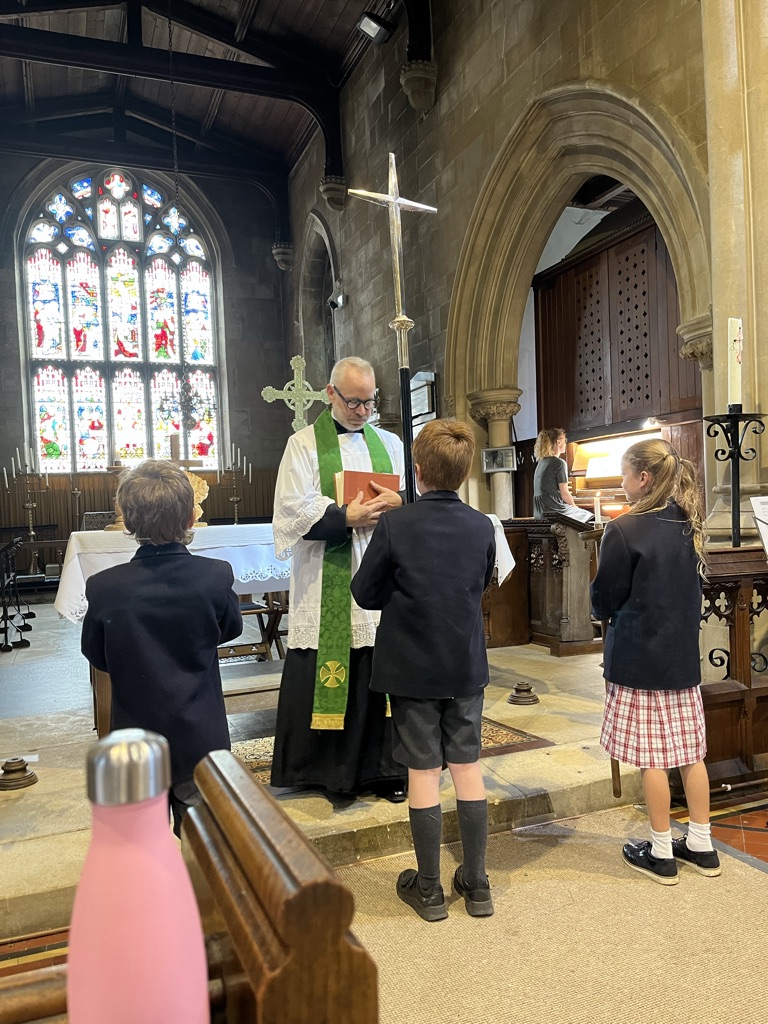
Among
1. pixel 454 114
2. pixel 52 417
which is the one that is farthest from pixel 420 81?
pixel 52 417

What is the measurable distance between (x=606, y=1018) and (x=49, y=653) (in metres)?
5.47

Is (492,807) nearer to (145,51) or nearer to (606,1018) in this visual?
(606,1018)

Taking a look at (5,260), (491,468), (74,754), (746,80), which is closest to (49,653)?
(74,754)

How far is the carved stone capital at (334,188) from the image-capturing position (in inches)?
410

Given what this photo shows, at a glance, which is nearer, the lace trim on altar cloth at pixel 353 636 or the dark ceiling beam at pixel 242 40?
the lace trim on altar cloth at pixel 353 636

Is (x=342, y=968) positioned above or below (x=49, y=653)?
above

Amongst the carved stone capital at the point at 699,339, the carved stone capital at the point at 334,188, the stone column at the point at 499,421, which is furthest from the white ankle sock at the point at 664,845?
the carved stone capital at the point at 334,188

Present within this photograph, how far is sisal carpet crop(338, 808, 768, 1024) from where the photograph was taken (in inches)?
66.1

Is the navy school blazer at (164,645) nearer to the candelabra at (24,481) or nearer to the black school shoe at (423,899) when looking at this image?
the black school shoe at (423,899)

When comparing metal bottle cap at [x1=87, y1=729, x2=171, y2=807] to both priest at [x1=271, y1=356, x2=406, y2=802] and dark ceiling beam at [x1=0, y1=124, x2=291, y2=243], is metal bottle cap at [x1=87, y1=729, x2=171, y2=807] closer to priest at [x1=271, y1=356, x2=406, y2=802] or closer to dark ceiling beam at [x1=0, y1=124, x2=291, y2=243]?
priest at [x1=271, y1=356, x2=406, y2=802]

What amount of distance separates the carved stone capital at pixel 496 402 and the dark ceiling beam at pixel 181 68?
178 inches

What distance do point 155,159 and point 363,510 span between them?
11.4 meters

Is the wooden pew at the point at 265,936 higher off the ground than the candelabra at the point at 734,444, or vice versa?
the candelabra at the point at 734,444

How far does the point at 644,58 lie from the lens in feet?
17.0
